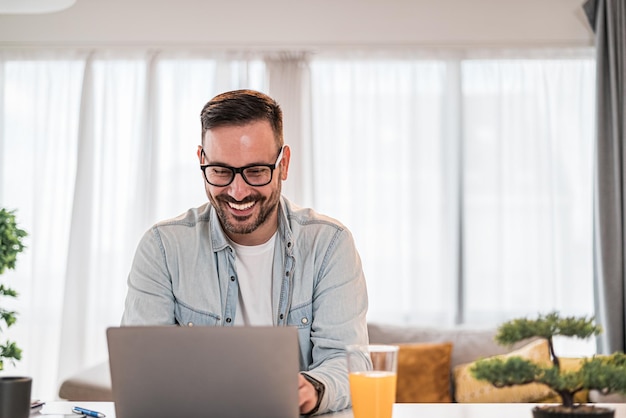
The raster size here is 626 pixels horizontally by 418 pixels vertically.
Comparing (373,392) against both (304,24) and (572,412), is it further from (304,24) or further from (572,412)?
(304,24)

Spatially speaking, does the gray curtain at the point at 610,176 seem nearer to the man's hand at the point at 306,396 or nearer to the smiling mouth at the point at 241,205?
the smiling mouth at the point at 241,205

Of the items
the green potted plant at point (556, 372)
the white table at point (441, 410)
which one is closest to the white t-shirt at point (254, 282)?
the white table at point (441, 410)

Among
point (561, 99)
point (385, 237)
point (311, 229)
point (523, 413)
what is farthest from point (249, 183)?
point (561, 99)

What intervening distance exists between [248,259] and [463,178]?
2.66 m

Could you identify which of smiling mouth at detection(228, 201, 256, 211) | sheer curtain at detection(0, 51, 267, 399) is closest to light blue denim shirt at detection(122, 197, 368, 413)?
smiling mouth at detection(228, 201, 256, 211)

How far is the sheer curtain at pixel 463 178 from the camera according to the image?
4.46m

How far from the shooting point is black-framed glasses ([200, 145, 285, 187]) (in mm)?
1934

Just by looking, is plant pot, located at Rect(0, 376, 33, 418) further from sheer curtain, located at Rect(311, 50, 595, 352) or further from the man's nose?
sheer curtain, located at Rect(311, 50, 595, 352)

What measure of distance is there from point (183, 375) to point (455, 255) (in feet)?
10.8

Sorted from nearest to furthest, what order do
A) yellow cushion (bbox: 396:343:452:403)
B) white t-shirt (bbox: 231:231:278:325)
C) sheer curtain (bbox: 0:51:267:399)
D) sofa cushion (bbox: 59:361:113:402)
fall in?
white t-shirt (bbox: 231:231:278:325)
sofa cushion (bbox: 59:361:113:402)
yellow cushion (bbox: 396:343:452:403)
sheer curtain (bbox: 0:51:267:399)

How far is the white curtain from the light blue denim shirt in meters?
2.47

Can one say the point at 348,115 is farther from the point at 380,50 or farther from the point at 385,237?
the point at 385,237

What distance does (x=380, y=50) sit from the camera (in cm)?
455

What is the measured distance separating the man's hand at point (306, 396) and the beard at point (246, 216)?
0.49 meters
